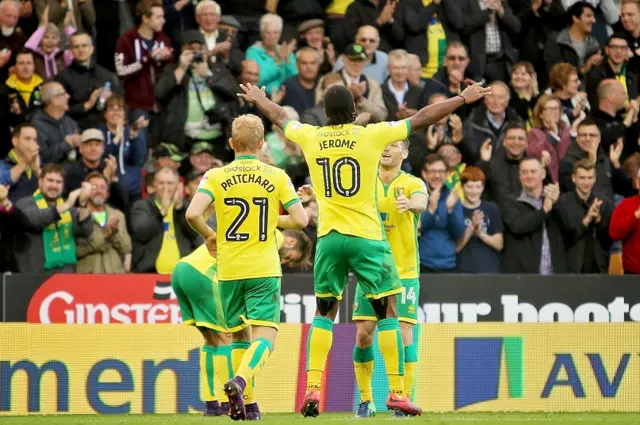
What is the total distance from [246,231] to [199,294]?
1721 mm

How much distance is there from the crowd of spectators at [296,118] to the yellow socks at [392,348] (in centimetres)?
590

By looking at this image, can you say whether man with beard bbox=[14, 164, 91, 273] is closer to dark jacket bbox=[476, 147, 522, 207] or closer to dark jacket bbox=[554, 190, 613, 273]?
dark jacket bbox=[476, 147, 522, 207]

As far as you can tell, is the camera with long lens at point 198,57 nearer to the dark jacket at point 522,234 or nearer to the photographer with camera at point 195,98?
the photographer with camera at point 195,98

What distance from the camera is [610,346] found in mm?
14719

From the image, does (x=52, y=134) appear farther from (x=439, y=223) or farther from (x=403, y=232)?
(x=403, y=232)

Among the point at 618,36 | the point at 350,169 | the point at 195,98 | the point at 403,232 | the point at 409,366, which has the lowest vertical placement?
the point at 409,366

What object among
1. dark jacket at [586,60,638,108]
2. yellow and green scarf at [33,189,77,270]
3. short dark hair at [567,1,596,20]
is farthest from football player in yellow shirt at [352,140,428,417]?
short dark hair at [567,1,596,20]

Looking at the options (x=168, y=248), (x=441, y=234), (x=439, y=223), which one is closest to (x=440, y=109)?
(x=439, y=223)

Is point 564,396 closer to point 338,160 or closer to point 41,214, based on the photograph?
point 338,160

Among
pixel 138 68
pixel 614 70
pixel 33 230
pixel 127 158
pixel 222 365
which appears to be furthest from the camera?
pixel 614 70

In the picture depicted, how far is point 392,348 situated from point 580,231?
735 cm

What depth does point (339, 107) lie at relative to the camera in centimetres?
1123

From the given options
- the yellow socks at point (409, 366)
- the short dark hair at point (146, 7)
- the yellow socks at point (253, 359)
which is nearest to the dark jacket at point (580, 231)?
the short dark hair at point (146, 7)

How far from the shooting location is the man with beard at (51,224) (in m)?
16.4
